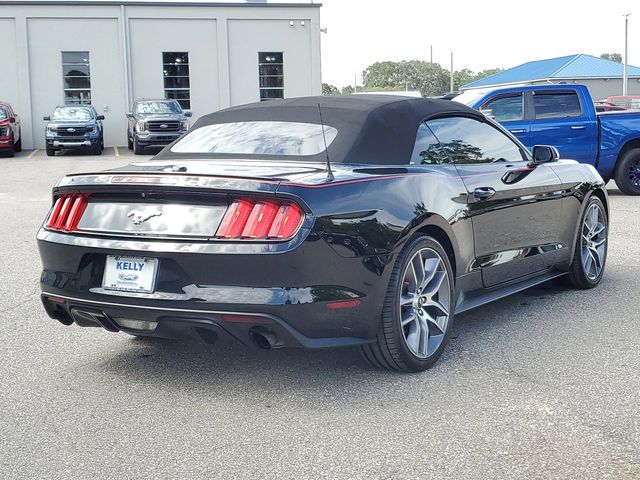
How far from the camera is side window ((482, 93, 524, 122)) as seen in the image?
13.2m

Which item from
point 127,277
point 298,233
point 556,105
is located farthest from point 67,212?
point 556,105

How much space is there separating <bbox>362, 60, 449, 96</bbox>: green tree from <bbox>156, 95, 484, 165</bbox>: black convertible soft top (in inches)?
5280

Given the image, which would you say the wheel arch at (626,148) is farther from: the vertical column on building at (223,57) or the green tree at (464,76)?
the green tree at (464,76)

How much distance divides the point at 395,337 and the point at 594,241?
3.14m

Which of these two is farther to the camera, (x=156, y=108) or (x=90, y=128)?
(x=156, y=108)

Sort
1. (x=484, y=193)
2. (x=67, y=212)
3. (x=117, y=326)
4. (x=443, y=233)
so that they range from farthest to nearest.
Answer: (x=484, y=193)
(x=443, y=233)
(x=67, y=212)
(x=117, y=326)

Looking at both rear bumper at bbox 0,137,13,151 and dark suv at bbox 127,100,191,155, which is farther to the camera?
dark suv at bbox 127,100,191,155

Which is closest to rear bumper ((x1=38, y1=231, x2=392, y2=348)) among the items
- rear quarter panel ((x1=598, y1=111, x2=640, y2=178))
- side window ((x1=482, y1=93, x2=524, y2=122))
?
side window ((x1=482, y1=93, x2=524, y2=122))

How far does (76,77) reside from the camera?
1367 inches

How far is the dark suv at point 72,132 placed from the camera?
28.2m

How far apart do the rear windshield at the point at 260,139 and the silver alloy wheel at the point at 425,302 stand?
2.82ft

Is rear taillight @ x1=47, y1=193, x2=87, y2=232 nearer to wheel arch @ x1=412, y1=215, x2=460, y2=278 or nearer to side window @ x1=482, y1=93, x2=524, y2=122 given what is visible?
wheel arch @ x1=412, y1=215, x2=460, y2=278

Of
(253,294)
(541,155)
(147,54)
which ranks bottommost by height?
(253,294)

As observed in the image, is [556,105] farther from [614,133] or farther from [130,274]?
[130,274]
